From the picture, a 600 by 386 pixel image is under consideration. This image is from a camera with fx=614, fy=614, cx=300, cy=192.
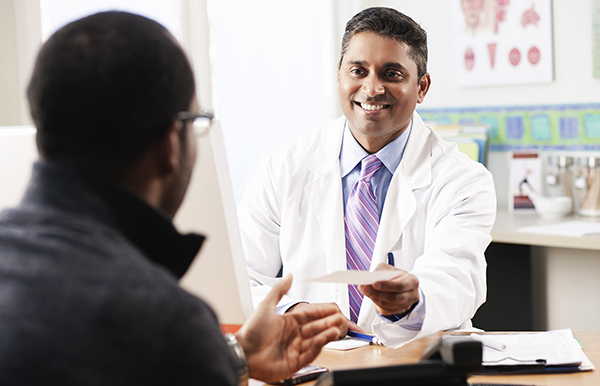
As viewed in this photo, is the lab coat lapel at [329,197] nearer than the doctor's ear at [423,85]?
Yes

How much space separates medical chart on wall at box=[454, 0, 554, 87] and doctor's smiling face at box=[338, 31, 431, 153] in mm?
1328

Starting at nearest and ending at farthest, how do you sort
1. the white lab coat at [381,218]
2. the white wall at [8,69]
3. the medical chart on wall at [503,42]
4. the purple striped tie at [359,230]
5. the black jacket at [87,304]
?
the black jacket at [87,304] < the white lab coat at [381,218] < the purple striped tie at [359,230] < the white wall at [8,69] < the medical chart on wall at [503,42]

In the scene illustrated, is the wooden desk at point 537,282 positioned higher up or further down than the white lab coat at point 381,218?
further down

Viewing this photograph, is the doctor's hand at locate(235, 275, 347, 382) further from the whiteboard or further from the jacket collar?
the jacket collar

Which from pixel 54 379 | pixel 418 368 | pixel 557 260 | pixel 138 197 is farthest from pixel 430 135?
pixel 54 379

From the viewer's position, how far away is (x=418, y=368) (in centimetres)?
66

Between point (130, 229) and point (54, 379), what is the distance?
0.56ft

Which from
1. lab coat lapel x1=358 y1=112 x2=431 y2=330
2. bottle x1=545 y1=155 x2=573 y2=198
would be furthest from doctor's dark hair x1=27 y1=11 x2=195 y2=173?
bottle x1=545 y1=155 x2=573 y2=198

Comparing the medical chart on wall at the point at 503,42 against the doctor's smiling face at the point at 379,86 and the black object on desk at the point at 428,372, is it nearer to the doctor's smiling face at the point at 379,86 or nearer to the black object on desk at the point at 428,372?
the doctor's smiling face at the point at 379,86

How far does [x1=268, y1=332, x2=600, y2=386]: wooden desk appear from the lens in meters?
1.03

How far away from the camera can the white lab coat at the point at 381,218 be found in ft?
4.94

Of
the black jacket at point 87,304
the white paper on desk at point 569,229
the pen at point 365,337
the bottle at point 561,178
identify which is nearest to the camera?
the black jacket at point 87,304

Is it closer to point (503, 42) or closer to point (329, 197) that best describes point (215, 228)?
point (329, 197)

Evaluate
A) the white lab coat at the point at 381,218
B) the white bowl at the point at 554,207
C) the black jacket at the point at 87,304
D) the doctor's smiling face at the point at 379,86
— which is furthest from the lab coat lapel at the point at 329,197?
the white bowl at the point at 554,207
